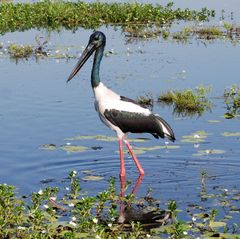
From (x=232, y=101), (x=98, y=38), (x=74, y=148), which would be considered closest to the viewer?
(x=98, y=38)

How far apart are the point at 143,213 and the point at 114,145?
298cm

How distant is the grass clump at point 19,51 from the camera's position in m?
18.7

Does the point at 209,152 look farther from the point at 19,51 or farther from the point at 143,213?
the point at 19,51

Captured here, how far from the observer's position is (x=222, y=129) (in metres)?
12.1

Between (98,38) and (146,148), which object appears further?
(146,148)

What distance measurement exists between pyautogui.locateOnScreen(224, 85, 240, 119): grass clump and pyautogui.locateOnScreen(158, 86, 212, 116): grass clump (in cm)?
35

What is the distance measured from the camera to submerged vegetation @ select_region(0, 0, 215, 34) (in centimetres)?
2422

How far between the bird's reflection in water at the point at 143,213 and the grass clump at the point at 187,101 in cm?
474

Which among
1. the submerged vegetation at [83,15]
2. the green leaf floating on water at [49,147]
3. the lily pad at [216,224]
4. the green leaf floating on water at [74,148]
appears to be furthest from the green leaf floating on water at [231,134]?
the submerged vegetation at [83,15]

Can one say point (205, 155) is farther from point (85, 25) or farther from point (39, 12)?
point (39, 12)

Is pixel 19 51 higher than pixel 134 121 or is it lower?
lower

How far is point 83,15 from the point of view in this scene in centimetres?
2478

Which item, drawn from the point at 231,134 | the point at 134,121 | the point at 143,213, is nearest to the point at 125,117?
the point at 134,121

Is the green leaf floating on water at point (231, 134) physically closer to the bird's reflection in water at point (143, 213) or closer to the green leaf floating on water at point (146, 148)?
the green leaf floating on water at point (146, 148)
